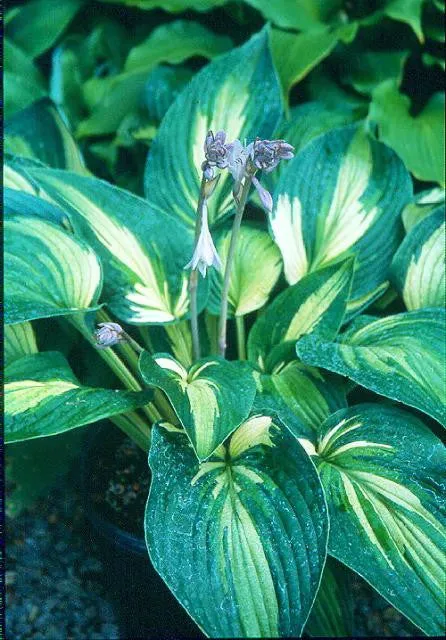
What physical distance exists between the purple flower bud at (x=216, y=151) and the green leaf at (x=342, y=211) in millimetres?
403

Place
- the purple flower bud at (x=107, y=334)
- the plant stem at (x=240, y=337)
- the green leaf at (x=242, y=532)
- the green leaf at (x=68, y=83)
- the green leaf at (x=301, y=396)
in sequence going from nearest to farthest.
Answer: the green leaf at (x=242, y=532), the purple flower bud at (x=107, y=334), the green leaf at (x=301, y=396), the plant stem at (x=240, y=337), the green leaf at (x=68, y=83)

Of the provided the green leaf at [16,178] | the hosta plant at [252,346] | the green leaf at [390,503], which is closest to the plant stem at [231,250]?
the hosta plant at [252,346]

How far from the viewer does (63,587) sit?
1.37 metres

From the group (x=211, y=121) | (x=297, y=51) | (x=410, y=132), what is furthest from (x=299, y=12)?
(x=211, y=121)

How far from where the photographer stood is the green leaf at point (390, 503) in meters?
0.87

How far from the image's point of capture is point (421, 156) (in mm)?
1527

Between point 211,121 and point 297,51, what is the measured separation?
379 millimetres

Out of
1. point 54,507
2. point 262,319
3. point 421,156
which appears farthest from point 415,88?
point 54,507

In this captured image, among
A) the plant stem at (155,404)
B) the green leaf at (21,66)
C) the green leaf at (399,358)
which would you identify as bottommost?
the plant stem at (155,404)

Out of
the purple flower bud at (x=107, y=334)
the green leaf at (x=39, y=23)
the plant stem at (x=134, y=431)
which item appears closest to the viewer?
the purple flower bud at (x=107, y=334)

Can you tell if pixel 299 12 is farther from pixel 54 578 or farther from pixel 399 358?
pixel 54 578

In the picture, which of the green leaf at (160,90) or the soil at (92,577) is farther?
the green leaf at (160,90)

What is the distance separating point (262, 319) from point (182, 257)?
6.7 inches

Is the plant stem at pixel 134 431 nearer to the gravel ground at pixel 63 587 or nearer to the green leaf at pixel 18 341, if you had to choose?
the green leaf at pixel 18 341
